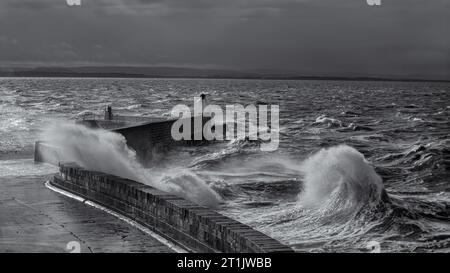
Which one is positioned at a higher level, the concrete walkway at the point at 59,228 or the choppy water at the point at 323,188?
the concrete walkway at the point at 59,228

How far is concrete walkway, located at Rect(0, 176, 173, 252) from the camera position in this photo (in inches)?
394

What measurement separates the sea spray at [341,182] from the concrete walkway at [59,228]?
5.91m

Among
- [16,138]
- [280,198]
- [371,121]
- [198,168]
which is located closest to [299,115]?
[371,121]

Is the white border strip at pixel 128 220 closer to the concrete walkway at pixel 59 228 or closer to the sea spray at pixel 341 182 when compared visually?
the concrete walkway at pixel 59 228

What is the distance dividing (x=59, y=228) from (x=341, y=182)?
8331 mm

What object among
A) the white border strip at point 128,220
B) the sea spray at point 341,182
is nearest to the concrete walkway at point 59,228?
the white border strip at point 128,220

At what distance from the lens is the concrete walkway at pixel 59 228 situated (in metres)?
10.0

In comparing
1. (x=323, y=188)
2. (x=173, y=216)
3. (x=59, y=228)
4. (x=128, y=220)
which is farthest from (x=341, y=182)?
(x=59, y=228)

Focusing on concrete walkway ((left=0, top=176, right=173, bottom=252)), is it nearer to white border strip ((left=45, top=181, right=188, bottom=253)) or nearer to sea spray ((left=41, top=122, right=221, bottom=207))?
white border strip ((left=45, top=181, right=188, bottom=253))

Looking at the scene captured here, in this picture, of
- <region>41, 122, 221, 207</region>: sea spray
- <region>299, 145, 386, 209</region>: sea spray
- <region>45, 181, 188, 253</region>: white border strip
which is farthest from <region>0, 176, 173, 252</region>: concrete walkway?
<region>299, 145, 386, 209</region>: sea spray
